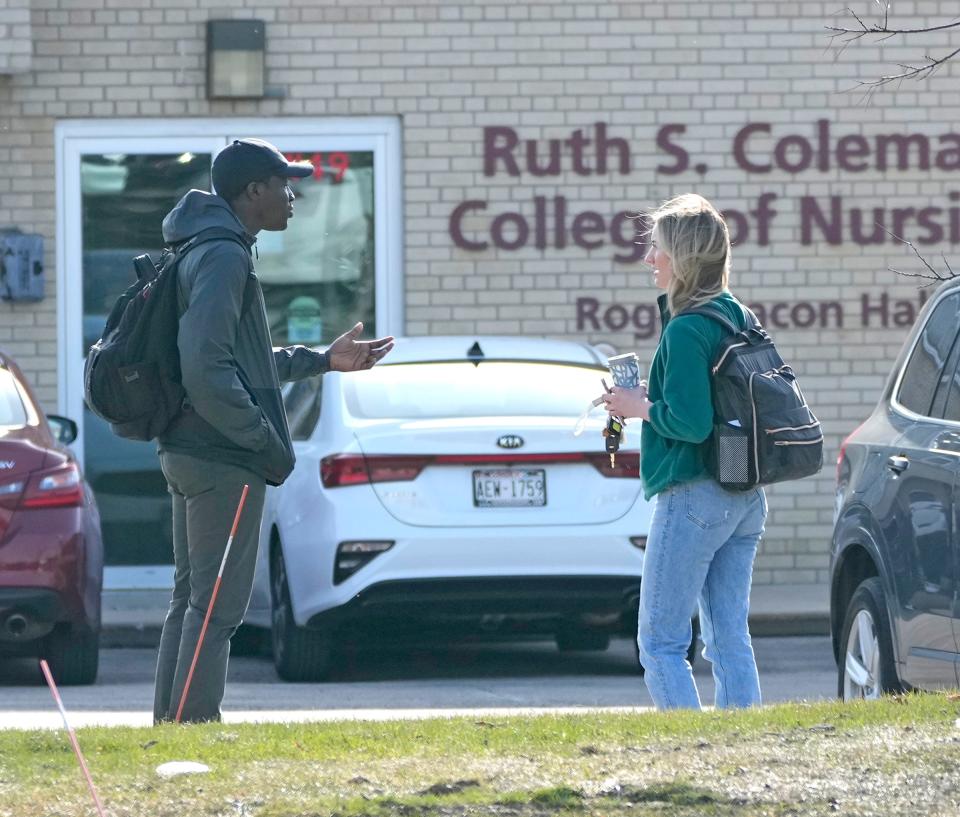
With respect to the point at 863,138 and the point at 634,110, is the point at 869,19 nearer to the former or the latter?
the point at 863,138

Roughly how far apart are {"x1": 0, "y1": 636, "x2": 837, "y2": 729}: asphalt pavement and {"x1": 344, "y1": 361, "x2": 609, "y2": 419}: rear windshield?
1.21 meters

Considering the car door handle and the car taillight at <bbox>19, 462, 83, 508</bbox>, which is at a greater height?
the car door handle

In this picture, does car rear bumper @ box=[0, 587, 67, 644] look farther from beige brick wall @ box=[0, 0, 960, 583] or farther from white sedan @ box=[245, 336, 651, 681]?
beige brick wall @ box=[0, 0, 960, 583]

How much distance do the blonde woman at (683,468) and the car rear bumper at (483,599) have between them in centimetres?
270

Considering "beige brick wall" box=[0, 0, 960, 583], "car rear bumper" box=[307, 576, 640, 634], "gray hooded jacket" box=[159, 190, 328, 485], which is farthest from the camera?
"beige brick wall" box=[0, 0, 960, 583]

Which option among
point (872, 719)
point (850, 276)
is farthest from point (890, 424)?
point (850, 276)

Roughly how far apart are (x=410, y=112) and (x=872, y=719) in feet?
27.1

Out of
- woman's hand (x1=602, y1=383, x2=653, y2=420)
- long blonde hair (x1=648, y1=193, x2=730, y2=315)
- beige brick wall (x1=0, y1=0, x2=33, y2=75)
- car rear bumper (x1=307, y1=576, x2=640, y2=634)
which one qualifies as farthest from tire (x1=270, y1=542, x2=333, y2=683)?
beige brick wall (x1=0, y1=0, x2=33, y2=75)

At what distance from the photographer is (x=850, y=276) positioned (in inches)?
520

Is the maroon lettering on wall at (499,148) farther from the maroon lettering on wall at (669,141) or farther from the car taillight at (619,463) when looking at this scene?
the car taillight at (619,463)

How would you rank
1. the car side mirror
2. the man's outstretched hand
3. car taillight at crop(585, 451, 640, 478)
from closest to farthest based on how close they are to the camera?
the man's outstretched hand → car taillight at crop(585, 451, 640, 478) → the car side mirror

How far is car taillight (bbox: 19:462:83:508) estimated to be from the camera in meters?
8.66

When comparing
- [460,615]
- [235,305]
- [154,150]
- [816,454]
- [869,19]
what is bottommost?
[460,615]

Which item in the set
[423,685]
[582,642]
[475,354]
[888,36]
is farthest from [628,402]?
[888,36]
